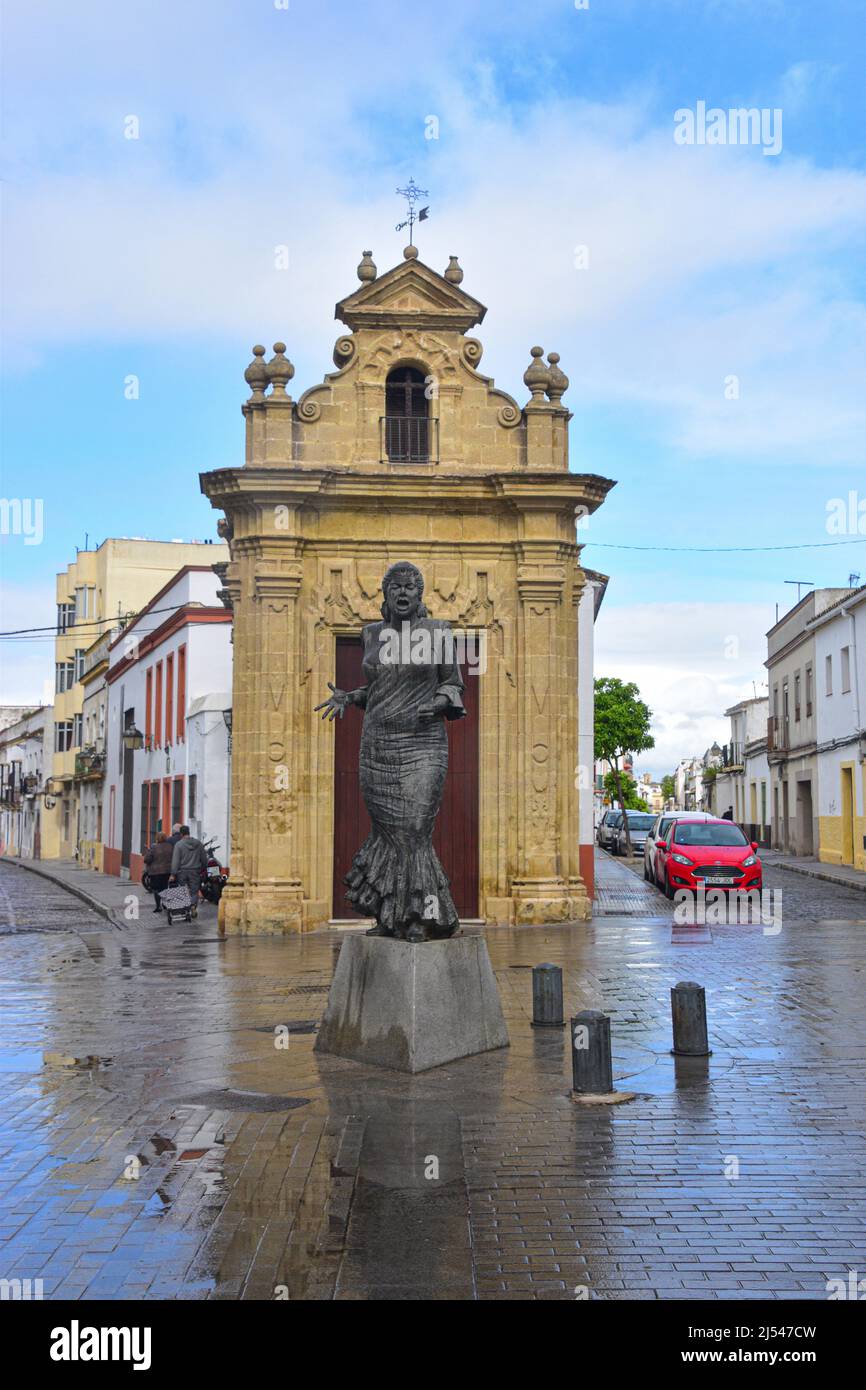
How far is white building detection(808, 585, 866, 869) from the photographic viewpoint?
32.9 metres

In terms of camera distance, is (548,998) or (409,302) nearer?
(548,998)

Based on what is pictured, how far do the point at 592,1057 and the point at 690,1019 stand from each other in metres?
1.26

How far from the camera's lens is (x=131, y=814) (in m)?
34.2

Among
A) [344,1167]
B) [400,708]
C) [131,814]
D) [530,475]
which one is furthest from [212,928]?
[131,814]

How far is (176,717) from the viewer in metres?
27.4

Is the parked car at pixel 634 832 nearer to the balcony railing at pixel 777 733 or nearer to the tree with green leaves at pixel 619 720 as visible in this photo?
the balcony railing at pixel 777 733

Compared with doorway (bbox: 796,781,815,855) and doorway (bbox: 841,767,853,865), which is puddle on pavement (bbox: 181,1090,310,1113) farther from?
doorway (bbox: 796,781,815,855)

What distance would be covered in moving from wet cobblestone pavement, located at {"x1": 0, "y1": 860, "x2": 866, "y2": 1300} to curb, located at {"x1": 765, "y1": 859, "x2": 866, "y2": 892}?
1663cm

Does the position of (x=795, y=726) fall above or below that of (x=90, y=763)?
above

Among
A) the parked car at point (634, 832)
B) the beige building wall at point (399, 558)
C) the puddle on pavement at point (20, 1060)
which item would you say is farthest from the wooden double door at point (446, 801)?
the parked car at point (634, 832)

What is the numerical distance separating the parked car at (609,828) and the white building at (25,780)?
78.2 feet

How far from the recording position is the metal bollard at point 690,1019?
817 cm

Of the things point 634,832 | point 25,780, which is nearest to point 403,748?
point 634,832

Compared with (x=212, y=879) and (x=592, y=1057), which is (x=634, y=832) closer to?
(x=212, y=879)
